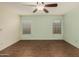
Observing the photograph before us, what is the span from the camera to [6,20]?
6.25m

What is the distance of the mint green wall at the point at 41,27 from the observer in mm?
8135

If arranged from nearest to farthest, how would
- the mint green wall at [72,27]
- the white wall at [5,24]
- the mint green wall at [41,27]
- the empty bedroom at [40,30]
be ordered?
the white wall at [5,24] < the empty bedroom at [40,30] < the mint green wall at [72,27] < the mint green wall at [41,27]

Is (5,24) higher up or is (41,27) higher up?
(5,24)

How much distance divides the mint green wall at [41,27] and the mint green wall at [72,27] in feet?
1.44

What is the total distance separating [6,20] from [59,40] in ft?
10.4

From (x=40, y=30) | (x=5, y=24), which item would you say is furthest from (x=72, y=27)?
(x=5, y=24)

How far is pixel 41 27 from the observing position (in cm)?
921

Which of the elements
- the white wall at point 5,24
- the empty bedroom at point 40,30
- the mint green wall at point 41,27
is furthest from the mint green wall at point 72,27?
the white wall at point 5,24

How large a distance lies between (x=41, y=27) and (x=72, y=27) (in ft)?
8.57

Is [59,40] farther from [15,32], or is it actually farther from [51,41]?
[15,32]

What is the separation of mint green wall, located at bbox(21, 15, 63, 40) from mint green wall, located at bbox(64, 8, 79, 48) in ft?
1.44

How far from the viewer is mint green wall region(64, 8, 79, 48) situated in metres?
6.32

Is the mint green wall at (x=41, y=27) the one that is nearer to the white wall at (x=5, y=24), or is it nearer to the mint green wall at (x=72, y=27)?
the mint green wall at (x=72, y=27)

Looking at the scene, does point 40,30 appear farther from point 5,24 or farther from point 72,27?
point 5,24
